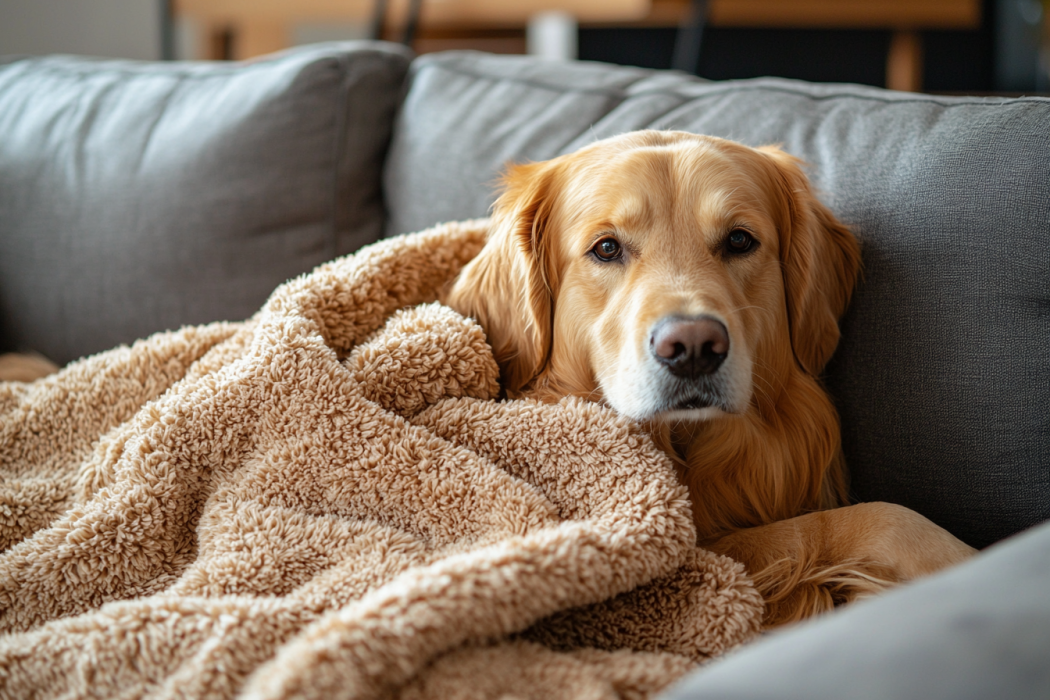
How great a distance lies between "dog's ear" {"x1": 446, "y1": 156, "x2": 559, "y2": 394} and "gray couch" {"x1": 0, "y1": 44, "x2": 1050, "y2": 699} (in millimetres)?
339

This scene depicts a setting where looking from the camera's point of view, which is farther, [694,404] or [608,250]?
[608,250]

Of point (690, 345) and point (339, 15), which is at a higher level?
point (339, 15)

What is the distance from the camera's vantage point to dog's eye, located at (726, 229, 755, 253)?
1.33m

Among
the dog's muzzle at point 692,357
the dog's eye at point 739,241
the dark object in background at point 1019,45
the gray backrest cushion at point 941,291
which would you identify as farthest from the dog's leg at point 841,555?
the dark object in background at point 1019,45

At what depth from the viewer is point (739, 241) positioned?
1.34 meters

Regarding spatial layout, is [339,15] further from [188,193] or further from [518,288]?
[518,288]

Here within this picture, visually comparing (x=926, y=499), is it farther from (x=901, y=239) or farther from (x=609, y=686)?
(x=609, y=686)

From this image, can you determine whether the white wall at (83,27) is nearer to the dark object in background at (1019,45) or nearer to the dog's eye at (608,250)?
the dog's eye at (608,250)

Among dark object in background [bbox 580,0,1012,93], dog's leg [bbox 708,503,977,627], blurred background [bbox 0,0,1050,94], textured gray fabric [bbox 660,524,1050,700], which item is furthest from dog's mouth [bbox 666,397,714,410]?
dark object in background [bbox 580,0,1012,93]

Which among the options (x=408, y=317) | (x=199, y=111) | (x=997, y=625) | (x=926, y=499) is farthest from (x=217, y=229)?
(x=997, y=625)

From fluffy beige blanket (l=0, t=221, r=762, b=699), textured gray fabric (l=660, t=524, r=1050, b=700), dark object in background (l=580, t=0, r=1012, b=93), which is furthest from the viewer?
dark object in background (l=580, t=0, r=1012, b=93)

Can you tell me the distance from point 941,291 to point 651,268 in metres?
0.46

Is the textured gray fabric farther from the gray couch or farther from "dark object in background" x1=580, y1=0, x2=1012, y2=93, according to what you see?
"dark object in background" x1=580, y1=0, x2=1012, y2=93

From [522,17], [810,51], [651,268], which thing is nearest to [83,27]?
[522,17]
